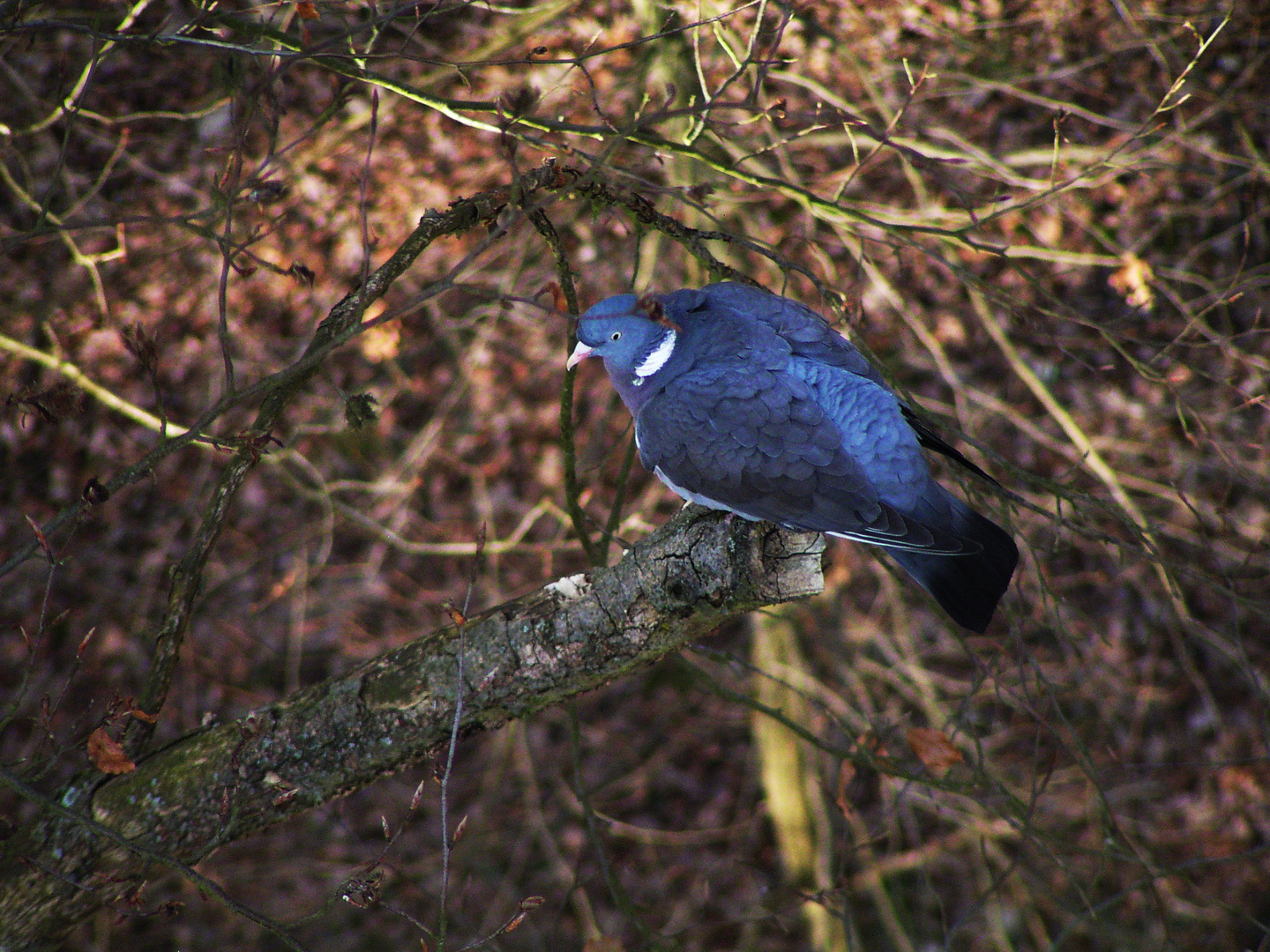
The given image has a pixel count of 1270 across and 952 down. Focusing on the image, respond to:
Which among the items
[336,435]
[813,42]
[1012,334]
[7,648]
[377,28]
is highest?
[377,28]

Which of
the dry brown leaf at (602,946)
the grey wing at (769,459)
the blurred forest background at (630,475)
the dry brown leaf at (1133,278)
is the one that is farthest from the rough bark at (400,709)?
the blurred forest background at (630,475)

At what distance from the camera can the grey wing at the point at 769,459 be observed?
2.30 meters

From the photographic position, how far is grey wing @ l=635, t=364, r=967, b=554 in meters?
2.30

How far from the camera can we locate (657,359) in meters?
2.67

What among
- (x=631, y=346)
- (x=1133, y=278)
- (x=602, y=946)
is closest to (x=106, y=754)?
(x=602, y=946)

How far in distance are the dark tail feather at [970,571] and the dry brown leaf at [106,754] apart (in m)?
1.95

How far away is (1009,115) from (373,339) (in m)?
4.45

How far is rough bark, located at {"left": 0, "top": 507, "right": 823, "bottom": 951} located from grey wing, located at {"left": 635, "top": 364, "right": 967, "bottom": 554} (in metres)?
0.14

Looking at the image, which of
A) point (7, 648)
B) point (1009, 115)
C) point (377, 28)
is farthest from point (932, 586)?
point (7, 648)

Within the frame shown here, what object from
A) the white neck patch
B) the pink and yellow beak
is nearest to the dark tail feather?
the white neck patch

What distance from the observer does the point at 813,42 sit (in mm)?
4906

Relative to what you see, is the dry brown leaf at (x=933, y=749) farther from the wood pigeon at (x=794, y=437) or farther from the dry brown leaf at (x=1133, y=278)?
the dry brown leaf at (x=1133, y=278)

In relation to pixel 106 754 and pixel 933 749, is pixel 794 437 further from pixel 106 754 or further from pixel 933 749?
pixel 106 754

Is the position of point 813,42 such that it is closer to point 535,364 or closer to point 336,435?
point 535,364
